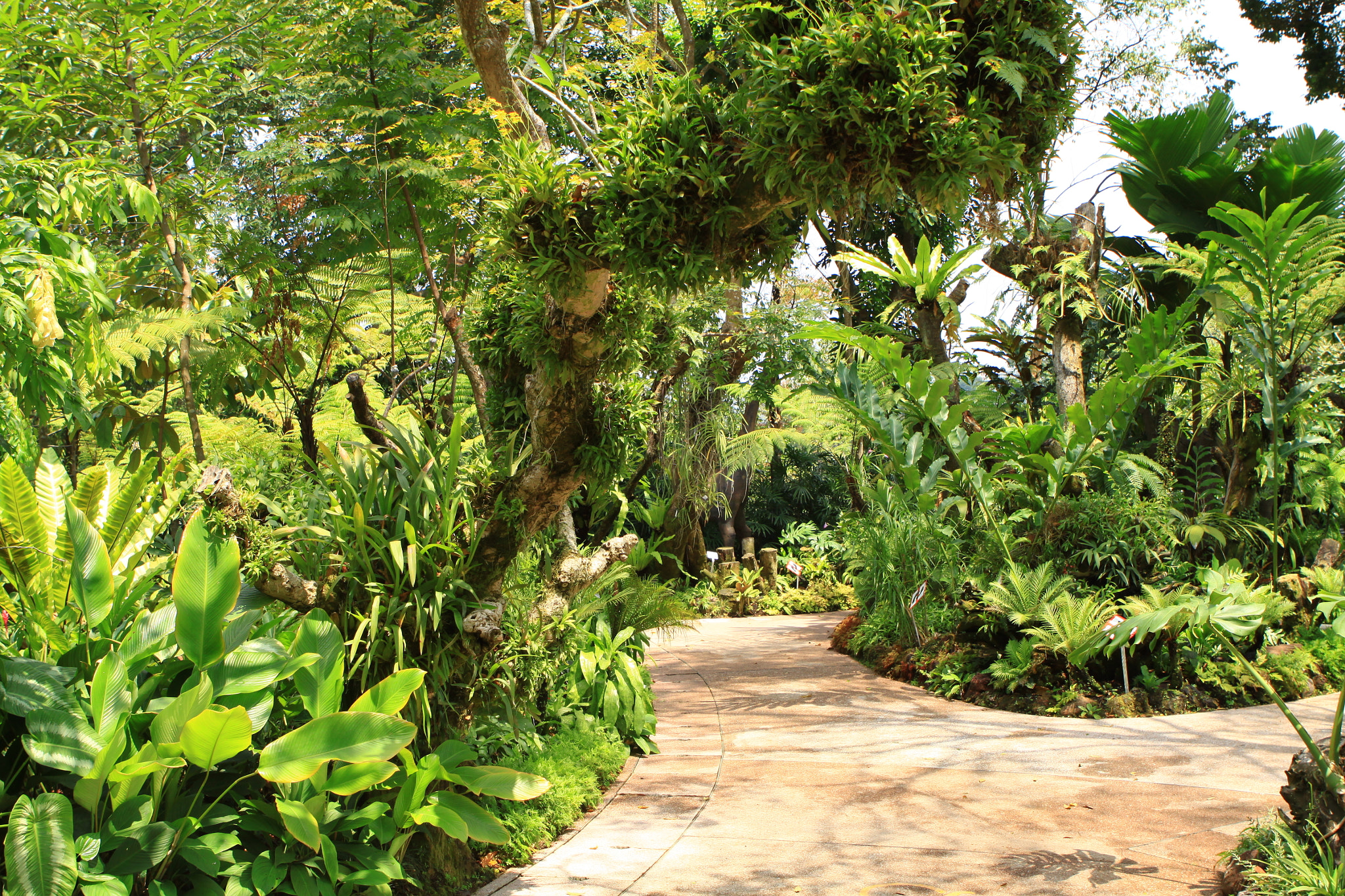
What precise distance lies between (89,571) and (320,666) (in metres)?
0.73

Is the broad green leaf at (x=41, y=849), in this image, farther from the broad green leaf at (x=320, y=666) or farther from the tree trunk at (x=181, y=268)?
the tree trunk at (x=181, y=268)

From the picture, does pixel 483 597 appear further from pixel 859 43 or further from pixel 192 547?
pixel 859 43

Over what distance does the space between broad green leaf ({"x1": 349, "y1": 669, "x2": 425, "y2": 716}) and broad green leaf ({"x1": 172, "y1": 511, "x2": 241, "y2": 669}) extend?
46 cm

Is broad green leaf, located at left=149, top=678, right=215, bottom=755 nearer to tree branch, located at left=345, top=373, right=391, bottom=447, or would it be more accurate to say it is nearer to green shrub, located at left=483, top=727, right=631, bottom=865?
green shrub, located at left=483, top=727, right=631, bottom=865

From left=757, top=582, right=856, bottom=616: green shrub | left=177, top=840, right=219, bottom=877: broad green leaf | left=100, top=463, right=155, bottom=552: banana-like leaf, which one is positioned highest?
left=100, top=463, right=155, bottom=552: banana-like leaf

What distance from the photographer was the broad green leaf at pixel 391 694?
8.84 ft

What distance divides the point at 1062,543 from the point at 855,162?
5.76 metres

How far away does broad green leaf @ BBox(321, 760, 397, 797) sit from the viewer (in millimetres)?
2535

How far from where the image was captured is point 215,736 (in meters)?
2.31

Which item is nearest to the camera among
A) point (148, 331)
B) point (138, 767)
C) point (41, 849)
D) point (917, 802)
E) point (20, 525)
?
point (41, 849)

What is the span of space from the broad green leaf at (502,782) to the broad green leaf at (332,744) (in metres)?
0.52

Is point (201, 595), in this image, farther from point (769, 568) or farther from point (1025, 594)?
point (769, 568)

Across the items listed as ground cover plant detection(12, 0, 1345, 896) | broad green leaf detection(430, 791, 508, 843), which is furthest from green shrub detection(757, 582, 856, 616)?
broad green leaf detection(430, 791, 508, 843)

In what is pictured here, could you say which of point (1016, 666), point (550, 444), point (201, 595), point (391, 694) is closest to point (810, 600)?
point (1016, 666)
